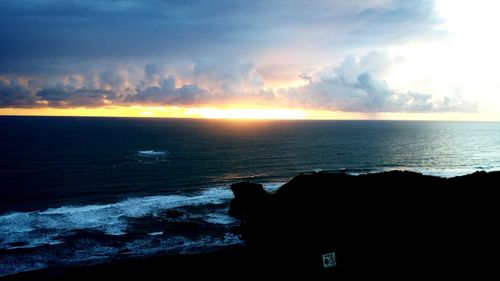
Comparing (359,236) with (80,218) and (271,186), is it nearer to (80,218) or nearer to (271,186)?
(80,218)

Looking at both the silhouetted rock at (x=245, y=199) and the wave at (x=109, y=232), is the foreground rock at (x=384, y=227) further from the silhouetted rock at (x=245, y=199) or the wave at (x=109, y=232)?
the silhouetted rock at (x=245, y=199)

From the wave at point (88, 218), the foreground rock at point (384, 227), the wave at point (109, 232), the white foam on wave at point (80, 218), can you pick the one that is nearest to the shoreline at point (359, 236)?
the foreground rock at point (384, 227)

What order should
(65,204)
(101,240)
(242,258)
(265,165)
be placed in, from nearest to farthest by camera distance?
(242,258) < (101,240) < (65,204) < (265,165)

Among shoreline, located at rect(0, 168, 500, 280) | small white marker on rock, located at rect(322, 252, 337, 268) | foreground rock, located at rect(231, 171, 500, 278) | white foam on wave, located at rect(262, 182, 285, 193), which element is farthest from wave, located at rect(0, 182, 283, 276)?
small white marker on rock, located at rect(322, 252, 337, 268)

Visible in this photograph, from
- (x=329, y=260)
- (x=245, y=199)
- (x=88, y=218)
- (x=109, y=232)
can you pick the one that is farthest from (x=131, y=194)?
(x=329, y=260)

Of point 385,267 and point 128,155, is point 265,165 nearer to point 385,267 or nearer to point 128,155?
point 128,155

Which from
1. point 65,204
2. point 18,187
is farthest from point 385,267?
point 18,187
